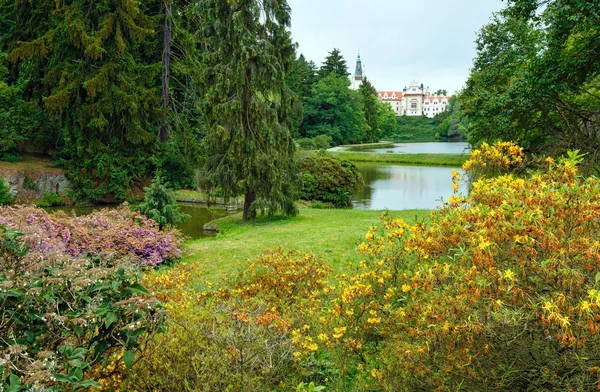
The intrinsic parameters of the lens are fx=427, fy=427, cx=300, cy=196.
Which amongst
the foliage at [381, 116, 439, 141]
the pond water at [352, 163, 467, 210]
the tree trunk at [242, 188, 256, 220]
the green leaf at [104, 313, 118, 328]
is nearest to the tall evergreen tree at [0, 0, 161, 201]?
the tree trunk at [242, 188, 256, 220]

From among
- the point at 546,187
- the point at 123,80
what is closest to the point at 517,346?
the point at 546,187

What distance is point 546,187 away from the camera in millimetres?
3152

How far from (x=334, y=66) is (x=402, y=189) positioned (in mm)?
39810

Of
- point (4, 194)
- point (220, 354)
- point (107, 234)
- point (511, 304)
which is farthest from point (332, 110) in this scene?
point (511, 304)

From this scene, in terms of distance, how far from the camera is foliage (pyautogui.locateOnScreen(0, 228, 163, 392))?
2.18 metres

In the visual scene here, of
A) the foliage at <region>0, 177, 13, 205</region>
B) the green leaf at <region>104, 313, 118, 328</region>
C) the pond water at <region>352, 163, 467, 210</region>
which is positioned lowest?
the pond water at <region>352, 163, 467, 210</region>

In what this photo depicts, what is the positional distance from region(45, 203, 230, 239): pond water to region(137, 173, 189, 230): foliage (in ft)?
8.45

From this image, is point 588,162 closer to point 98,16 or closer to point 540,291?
point 540,291

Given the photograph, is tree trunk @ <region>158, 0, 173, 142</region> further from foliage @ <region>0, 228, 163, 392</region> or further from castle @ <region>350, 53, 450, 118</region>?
castle @ <region>350, 53, 450, 118</region>

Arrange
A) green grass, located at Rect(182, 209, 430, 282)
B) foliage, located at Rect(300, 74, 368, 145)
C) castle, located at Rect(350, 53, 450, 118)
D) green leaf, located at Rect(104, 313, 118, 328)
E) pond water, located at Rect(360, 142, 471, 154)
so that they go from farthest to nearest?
1. castle, located at Rect(350, 53, 450, 118)
2. foliage, located at Rect(300, 74, 368, 145)
3. pond water, located at Rect(360, 142, 471, 154)
4. green grass, located at Rect(182, 209, 430, 282)
5. green leaf, located at Rect(104, 313, 118, 328)

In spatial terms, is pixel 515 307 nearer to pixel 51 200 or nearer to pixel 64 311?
pixel 64 311

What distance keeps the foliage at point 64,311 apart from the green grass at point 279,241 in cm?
405

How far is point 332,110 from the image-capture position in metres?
54.2

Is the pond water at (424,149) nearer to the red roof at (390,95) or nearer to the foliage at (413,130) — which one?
the foliage at (413,130)
